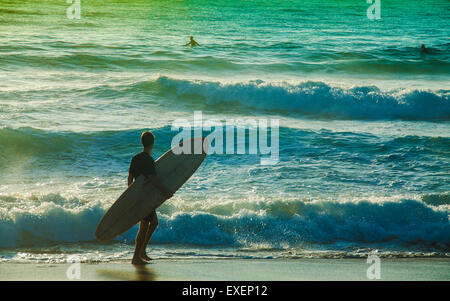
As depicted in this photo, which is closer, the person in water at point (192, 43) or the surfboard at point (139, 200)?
the surfboard at point (139, 200)

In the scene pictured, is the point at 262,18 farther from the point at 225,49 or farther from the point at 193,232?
the point at 193,232

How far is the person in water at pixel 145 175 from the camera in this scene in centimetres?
510

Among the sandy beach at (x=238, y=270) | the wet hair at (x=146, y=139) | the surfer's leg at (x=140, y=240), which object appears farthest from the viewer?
the surfer's leg at (x=140, y=240)

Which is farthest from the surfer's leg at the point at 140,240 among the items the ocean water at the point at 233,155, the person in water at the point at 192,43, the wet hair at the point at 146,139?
the person in water at the point at 192,43

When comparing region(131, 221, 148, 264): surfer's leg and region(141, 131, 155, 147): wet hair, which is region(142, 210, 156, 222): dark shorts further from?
region(141, 131, 155, 147): wet hair

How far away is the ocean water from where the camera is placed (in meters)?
6.92

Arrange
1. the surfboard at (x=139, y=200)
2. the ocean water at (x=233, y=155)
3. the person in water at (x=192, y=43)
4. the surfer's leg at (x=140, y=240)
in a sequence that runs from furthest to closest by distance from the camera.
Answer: the person in water at (x=192, y=43) → the ocean water at (x=233, y=155) → the surfer's leg at (x=140, y=240) → the surfboard at (x=139, y=200)

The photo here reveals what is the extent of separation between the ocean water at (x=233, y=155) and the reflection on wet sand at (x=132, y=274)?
2.71ft

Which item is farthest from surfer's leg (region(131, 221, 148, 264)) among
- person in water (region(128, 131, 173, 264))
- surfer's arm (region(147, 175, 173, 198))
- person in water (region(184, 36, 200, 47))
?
person in water (region(184, 36, 200, 47))

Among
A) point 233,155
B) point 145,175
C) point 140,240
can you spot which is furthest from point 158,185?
point 233,155

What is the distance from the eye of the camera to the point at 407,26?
1437 inches

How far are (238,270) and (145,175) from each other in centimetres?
143

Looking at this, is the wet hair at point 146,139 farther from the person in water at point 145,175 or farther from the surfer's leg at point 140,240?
the surfer's leg at point 140,240

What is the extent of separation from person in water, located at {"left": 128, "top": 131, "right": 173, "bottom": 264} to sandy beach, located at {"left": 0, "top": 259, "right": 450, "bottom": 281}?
9.8 inches
